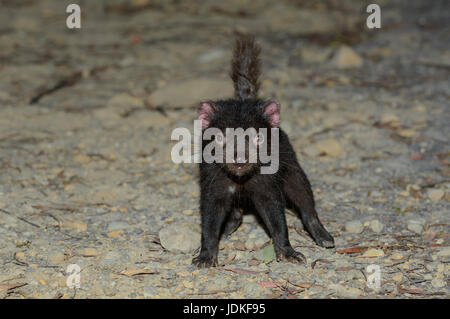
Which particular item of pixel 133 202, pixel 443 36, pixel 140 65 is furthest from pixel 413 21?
pixel 133 202

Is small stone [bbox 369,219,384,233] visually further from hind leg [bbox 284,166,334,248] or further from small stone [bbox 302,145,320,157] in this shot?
small stone [bbox 302,145,320,157]

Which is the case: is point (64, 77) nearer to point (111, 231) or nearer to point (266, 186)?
point (111, 231)

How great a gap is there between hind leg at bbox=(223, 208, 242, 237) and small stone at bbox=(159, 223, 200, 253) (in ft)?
1.10

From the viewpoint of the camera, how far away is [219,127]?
4570 millimetres

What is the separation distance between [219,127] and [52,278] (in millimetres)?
1583

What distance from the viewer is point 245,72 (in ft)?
17.6

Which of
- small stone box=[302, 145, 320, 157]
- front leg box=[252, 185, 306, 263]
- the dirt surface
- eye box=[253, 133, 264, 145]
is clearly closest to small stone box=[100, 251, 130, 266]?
the dirt surface

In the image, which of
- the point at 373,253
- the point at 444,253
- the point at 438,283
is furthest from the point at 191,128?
the point at 438,283

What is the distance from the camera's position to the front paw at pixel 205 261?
4539 mm

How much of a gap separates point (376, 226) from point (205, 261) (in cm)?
151

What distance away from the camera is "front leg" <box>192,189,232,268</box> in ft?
15.1

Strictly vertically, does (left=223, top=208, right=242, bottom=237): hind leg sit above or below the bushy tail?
below

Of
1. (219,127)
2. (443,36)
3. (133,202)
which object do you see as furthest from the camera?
(443,36)

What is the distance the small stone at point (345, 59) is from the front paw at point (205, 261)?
4.99 metres
